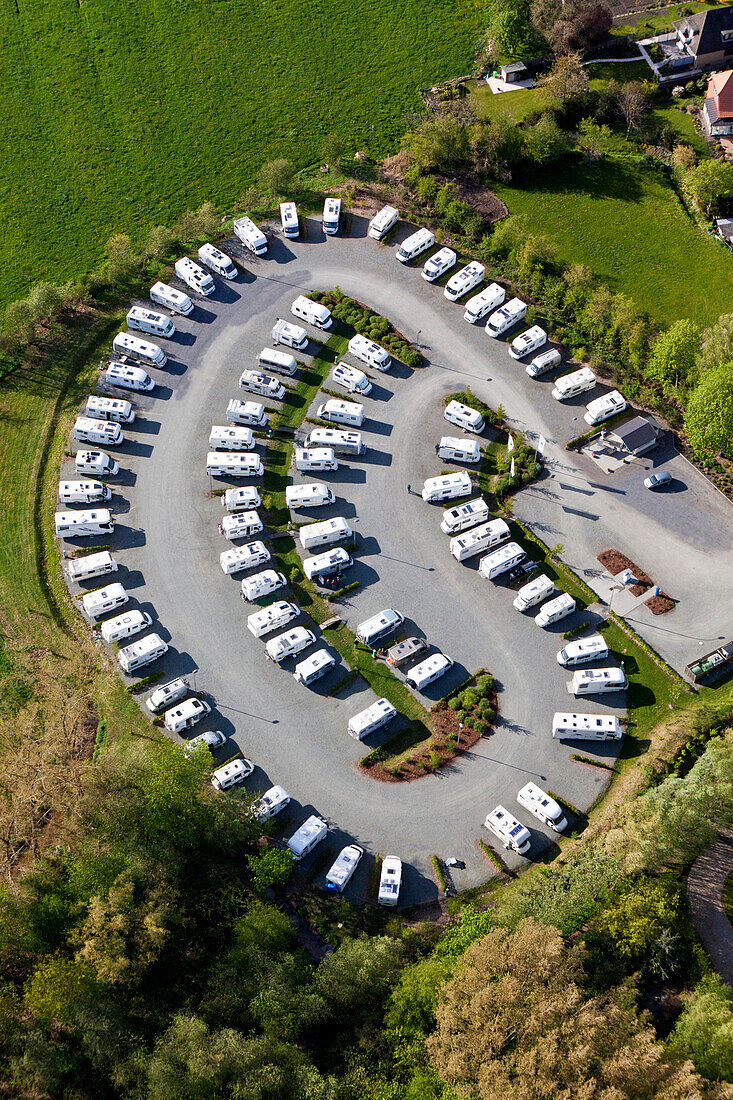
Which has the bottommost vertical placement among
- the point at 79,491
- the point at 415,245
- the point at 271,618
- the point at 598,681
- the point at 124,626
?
the point at 598,681

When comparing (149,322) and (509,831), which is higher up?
(149,322)

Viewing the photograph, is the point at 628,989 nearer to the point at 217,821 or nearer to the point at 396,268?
the point at 217,821

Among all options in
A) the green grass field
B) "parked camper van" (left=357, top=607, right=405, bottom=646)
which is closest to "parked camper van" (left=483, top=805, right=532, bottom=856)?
"parked camper van" (left=357, top=607, right=405, bottom=646)

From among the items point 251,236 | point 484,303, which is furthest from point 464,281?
point 251,236

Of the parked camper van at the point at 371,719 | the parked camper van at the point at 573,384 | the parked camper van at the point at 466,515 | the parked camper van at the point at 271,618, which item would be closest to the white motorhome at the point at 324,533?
the parked camper van at the point at 271,618

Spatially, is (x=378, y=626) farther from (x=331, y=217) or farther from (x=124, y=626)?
(x=331, y=217)

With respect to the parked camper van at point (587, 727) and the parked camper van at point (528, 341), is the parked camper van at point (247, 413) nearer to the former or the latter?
the parked camper van at point (528, 341)

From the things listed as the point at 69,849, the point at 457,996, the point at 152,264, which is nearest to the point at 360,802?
the point at 457,996
